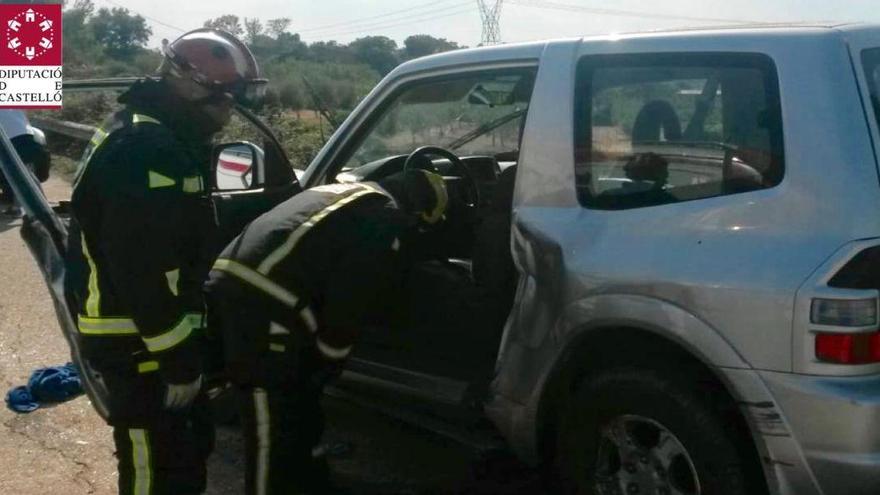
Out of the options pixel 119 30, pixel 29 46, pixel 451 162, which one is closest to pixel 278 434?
pixel 451 162

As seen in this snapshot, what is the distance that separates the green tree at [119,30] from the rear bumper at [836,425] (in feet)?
128

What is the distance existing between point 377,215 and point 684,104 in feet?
3.45

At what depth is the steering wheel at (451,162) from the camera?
175 inches

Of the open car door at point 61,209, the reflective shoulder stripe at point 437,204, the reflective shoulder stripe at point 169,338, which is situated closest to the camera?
the reflective shoulder stripe at point 169,338

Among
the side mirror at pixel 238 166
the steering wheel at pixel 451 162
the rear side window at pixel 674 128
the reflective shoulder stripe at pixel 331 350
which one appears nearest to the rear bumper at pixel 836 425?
the rear side window at pixel 674 128

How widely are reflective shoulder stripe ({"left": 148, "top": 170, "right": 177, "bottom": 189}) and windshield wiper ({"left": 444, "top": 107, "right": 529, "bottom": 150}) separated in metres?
1.38

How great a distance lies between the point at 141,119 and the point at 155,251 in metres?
0.45

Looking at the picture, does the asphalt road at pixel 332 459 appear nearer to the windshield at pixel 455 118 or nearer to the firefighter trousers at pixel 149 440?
the firefighter trousers at pixel 149 440

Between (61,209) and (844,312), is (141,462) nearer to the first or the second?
(61,209)

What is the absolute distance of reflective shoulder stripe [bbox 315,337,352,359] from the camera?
379cm

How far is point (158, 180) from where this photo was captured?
338 centimetres

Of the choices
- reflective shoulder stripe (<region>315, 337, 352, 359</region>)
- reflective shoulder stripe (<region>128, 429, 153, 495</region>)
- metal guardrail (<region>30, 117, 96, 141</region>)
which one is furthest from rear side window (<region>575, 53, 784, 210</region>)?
metal guardrail (<region>30, 117, 96, 141</region>)

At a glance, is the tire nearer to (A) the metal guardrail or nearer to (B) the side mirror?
(B) the side mirror

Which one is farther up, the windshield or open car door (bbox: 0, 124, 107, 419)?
the windshield
